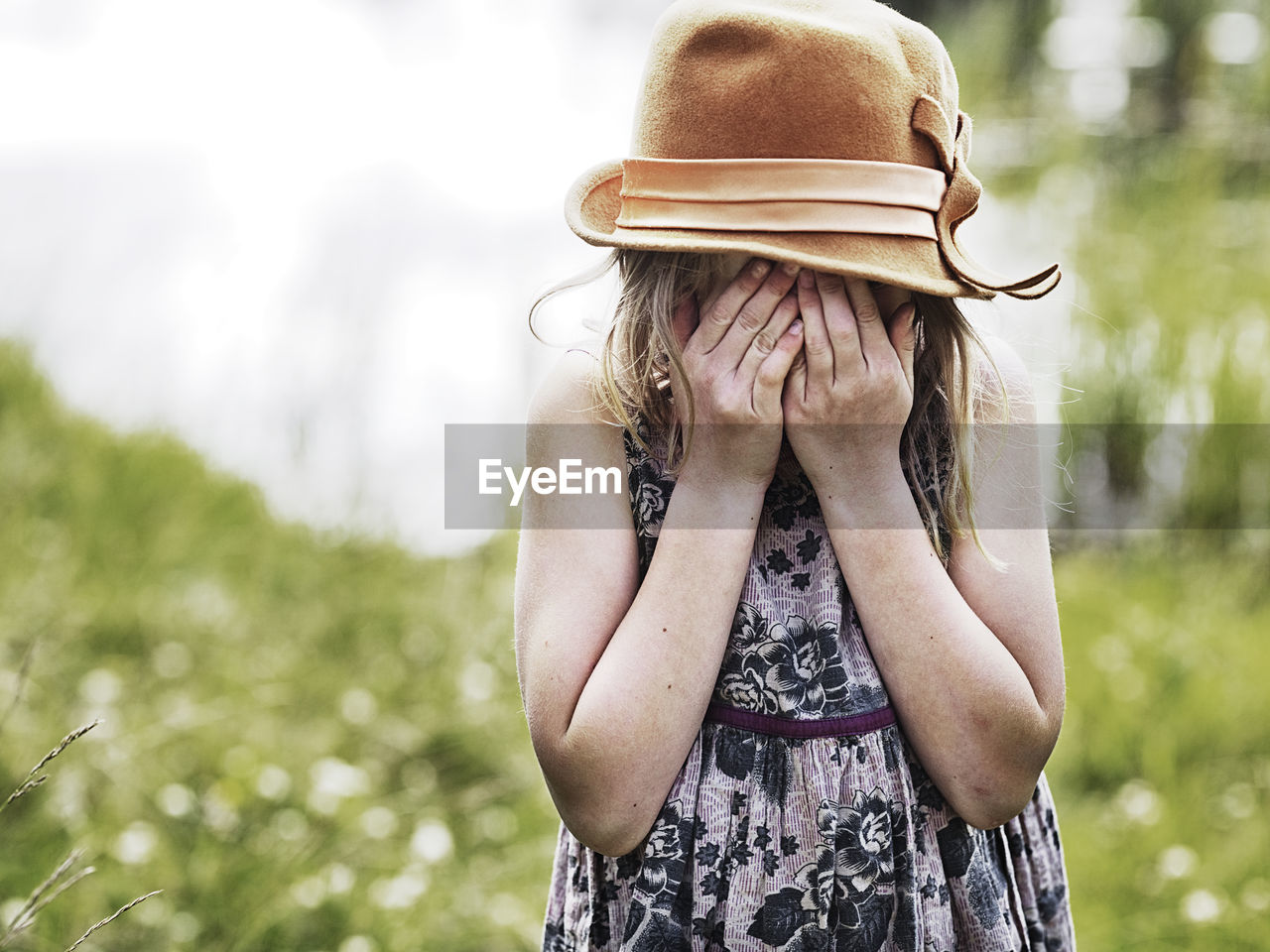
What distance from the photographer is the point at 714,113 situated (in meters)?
1.43

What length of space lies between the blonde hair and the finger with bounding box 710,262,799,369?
69 millimetres

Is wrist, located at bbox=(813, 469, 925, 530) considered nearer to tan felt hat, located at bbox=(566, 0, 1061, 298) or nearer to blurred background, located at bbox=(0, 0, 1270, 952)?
tan felt hat, located at bbox=(566, 0, 1061, 298)

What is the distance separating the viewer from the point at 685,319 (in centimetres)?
155

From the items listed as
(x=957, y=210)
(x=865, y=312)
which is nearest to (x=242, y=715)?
(x=865, y=312)

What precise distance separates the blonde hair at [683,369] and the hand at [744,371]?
3 cm

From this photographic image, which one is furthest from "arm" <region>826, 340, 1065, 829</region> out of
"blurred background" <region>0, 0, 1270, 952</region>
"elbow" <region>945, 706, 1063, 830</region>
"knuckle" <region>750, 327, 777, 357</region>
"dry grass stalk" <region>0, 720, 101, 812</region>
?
"dry grass stalk" <region>0, 720, 101, 812</region>

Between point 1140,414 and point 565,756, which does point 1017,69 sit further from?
point 565,756

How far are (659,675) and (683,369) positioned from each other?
1.25ft

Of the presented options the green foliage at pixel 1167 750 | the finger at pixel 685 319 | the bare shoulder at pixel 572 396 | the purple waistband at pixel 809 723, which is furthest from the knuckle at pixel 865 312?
the green foliage at pixel 1167 750

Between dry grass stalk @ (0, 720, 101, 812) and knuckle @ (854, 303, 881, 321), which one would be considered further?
knuckle @ (854, 303, 881, 321)

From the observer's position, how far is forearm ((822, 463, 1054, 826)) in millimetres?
1441

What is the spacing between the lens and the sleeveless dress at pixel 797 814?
1466 millimetres

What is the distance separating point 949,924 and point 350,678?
7.61 ft

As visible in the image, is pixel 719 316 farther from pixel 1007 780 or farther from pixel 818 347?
pixel 1007 780
